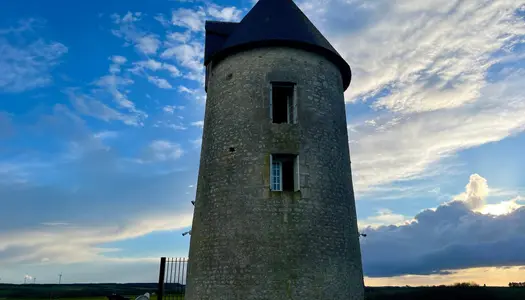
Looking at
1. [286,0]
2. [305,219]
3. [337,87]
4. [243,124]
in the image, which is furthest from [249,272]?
[286,0]

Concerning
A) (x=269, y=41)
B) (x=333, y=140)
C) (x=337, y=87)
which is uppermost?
(x=269, y=41)

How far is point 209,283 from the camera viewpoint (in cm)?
1180

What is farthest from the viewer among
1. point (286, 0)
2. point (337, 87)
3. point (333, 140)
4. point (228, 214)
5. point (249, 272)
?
point (286, 0)

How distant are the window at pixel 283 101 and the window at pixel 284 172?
1.31 meters

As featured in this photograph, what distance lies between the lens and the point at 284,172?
13.4 m

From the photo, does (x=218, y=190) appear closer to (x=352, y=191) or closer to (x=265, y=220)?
(x=265, y=220)

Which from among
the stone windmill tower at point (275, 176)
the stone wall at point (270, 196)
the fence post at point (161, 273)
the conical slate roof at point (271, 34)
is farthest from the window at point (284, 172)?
the fence post at point (161, 273)

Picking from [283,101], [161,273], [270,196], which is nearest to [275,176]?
[270,196]

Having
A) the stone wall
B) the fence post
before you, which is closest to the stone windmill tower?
the stone wall

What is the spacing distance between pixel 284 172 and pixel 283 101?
311 cm

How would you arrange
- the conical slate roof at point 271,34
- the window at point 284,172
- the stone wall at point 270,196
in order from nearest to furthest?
the stone wall at point 270,196 → the window at point 284,172 → the conical slate roof at point 271,34

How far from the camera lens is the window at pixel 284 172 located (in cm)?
1238

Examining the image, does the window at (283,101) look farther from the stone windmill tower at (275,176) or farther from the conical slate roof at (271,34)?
the conical slate roof at (271,34)

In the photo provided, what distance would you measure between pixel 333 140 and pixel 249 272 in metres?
5.07
